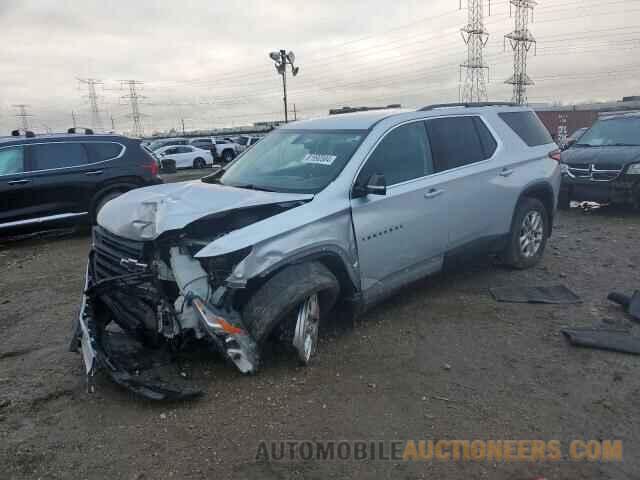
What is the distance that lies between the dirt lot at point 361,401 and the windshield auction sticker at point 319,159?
1.42m

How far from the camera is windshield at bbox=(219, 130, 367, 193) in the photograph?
14.0 feet

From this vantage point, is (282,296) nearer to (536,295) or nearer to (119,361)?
(119,361)

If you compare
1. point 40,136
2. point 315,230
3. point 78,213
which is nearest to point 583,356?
point 315,230

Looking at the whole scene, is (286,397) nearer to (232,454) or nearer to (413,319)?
(232,454)

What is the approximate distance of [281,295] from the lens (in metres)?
3.52

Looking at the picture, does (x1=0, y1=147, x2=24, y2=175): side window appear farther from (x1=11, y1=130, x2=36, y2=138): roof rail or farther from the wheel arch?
the wheel arch

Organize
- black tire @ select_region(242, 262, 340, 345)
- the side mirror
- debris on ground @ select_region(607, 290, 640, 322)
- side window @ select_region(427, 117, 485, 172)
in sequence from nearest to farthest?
1. black tire @ select_region(242, 262, 340, 345)
2. the side mirror
3. debris on ground @ select_region(607, 290, 640, 322)
4. side window @ select_region(427, 117, 485, 172)

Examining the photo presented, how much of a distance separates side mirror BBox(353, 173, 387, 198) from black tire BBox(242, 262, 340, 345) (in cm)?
70

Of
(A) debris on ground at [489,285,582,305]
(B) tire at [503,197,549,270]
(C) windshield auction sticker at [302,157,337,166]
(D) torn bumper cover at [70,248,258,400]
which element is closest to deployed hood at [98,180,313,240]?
(D) torn bumper cover at [70,248,258,400]

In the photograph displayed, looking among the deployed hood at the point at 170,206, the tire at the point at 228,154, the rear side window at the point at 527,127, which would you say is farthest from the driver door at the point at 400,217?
the tire at the point at 228,154

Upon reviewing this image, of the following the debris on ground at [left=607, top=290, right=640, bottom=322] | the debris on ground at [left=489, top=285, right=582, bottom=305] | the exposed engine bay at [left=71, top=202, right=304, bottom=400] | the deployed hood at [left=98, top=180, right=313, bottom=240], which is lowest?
the debris on ground at [left=489, top=285, right=582, bottom=305]

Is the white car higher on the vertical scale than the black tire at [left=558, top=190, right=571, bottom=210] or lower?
higher

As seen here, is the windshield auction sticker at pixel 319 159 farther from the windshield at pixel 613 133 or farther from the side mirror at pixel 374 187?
the windshield at pixel 613 133

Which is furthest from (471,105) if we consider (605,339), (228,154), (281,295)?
(228,154)
